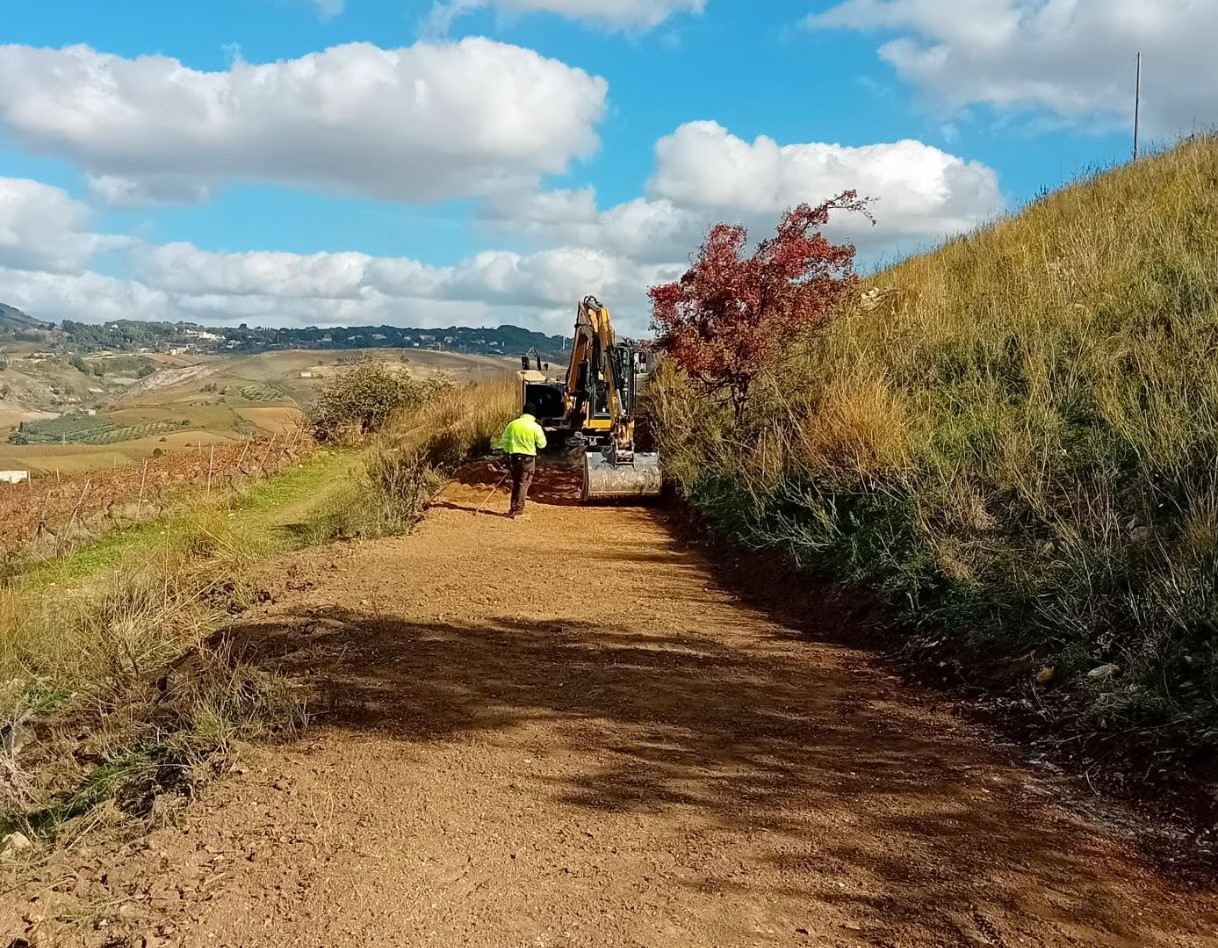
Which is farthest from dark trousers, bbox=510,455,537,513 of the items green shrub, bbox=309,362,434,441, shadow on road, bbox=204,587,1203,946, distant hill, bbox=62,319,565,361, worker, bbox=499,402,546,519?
distant hill, bbox=62,319,565,361

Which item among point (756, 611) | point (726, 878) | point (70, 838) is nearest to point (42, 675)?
point (70, 838)

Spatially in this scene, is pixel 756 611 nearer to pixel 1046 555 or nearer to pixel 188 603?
pixel 1046 555

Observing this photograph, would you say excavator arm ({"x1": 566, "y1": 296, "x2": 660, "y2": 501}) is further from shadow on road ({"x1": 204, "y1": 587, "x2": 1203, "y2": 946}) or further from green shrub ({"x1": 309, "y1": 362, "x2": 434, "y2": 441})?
green shrub ({"x1": 309, "y1": 362, "x2": 434, "y2": 441})

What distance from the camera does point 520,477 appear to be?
46.3ft

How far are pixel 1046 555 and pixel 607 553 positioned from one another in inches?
220

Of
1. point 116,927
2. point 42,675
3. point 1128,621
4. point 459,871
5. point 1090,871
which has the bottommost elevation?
point 42,675

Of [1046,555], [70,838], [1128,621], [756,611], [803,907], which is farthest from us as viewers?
[756,611]

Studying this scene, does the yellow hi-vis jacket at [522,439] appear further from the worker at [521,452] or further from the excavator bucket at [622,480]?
the excavator bucket at [622,480]

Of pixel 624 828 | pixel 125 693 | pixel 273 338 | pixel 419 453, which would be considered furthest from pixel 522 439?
pixel 273 338

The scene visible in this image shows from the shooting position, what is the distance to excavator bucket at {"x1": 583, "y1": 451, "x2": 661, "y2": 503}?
14.6 m

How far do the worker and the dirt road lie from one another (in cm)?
694

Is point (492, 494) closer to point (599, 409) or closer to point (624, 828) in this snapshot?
point (599, 409)

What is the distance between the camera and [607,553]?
439 inches

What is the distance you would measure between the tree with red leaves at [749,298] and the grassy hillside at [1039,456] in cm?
44
